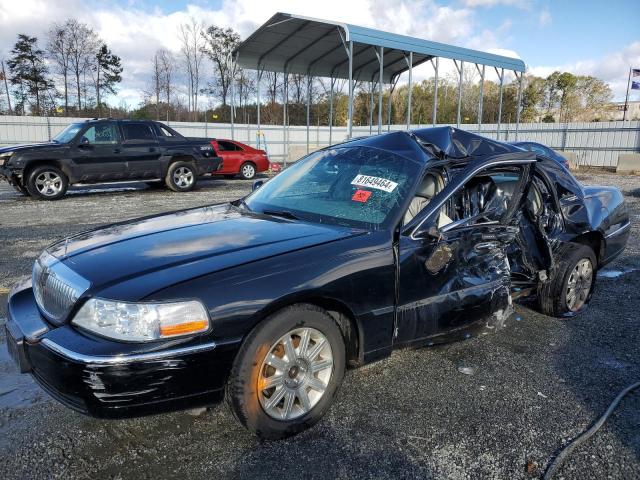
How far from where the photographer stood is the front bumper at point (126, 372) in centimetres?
212

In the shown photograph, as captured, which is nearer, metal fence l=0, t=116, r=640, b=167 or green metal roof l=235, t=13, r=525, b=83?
green metal roof l=235, t=13, r=525, b=83

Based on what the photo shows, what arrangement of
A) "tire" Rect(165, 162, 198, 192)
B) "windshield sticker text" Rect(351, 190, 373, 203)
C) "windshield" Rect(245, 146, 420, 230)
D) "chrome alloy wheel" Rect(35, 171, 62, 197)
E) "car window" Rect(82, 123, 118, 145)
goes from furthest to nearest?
"tire" Rect(165, 162, 198, 192)
"car window" Rect(82, 123, 118, 145)
"chrome alloy wheel" Rect(35, 171, 62, 197)
"windshield sticker text" Rect(351, 190, 373, 203)
"windshield" Rect(245, 146, 420, 230)

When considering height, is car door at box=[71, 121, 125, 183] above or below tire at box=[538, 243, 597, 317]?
above

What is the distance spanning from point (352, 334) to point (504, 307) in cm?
137

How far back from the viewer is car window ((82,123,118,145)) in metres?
11.7

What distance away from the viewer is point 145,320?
2.18 m

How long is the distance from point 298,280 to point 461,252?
1.29m

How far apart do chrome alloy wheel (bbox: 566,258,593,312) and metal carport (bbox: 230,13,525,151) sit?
1043 cm

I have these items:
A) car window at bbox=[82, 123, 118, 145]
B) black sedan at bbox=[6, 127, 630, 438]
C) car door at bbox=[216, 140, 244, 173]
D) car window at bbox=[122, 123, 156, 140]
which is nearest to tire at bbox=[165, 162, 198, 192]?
car window at bbox=[122, 123, 156, 140]

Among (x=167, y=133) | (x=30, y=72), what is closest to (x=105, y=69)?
(x=30, y=72)

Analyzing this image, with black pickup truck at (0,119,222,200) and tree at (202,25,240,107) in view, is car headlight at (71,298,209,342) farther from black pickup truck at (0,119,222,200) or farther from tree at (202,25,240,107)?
tree at (202,25,240,107)

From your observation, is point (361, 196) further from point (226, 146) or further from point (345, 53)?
point (345, 53)

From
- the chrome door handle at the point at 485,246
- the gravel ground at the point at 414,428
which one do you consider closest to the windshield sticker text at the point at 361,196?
the chrome door handle at the point at 485,246

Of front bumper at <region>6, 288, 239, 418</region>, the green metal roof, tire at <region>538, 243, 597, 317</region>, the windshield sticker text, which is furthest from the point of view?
the green metal roof
